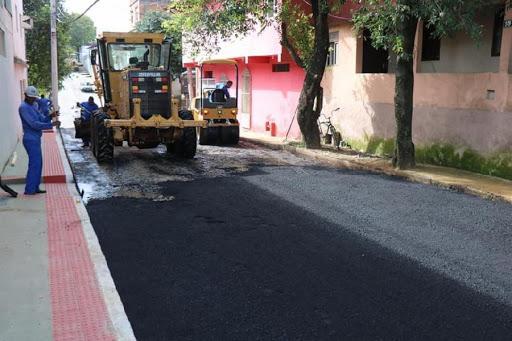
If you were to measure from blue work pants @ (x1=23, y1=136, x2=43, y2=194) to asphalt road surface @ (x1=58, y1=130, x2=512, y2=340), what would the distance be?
3.22ft

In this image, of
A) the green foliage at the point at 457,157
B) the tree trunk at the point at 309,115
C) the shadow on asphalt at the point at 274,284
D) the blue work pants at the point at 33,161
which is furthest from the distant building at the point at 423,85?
the blue work pants at the point at 33,161

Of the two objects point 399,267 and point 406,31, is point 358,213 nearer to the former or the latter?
point 399,267

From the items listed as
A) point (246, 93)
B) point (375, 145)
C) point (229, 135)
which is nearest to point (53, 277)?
point (375, 145)

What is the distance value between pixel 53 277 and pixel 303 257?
272cm

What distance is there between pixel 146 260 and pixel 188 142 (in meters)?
8.20

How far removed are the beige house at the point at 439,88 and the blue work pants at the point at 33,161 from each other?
8023mm

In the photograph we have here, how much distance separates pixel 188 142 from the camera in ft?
47.5

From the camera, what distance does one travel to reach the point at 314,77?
16.3 metres

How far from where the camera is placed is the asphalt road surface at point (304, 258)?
481cm

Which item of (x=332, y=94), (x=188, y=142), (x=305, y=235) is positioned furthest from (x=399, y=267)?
(x=332, y=94)

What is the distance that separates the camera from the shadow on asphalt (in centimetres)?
470

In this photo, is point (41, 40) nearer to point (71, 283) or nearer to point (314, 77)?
point (314, 77)

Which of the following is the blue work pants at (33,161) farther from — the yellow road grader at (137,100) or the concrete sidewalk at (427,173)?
the concrete sidewalk at (427,173)

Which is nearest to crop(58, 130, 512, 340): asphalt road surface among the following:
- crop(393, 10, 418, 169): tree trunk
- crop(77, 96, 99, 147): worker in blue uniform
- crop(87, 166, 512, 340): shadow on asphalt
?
crop(87, 166, 512, 340): shadow on asphalt
